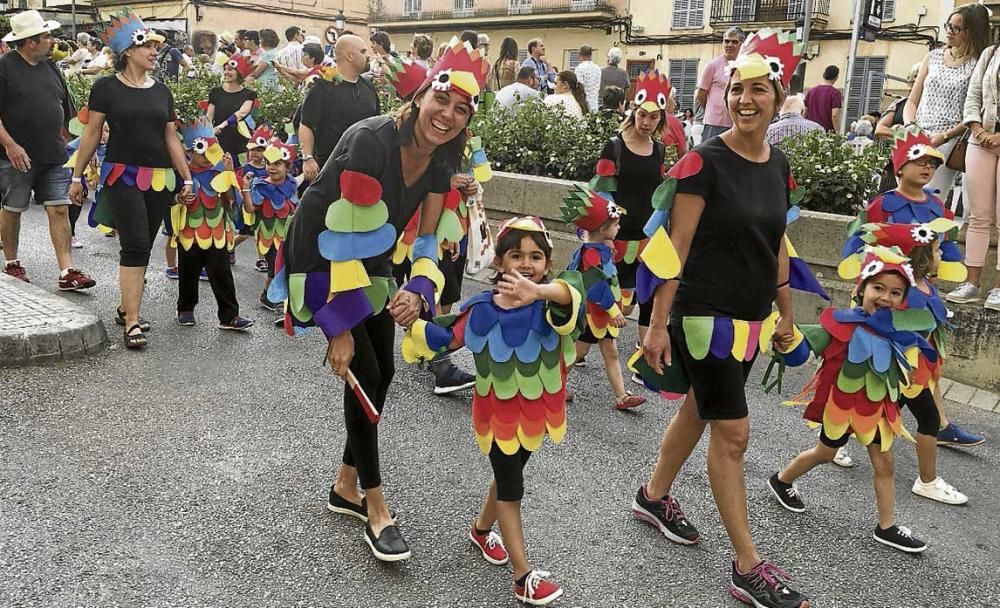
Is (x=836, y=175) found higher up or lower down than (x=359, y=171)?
lower down

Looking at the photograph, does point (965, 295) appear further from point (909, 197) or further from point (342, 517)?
point (342, 517)

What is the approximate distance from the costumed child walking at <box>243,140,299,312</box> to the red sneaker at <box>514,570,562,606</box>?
436 centimetres

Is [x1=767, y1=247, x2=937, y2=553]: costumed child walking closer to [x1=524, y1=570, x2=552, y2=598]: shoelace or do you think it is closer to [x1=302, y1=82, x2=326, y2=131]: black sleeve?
[x1=524, y1=570, x2=552, y2=598]: shoelace

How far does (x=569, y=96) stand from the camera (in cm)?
936

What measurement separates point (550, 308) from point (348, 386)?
859 mm

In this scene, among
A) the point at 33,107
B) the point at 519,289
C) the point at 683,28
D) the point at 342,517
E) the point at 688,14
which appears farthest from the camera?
the point at 683,28

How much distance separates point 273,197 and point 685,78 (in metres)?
24.5

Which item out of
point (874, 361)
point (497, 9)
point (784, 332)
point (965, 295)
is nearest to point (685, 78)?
point (497, 9)

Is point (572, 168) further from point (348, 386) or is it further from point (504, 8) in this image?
point (504, 8)

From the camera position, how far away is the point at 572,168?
8.62 m

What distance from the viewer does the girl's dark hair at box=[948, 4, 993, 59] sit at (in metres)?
6.27

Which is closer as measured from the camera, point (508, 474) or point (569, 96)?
point (508, 474)

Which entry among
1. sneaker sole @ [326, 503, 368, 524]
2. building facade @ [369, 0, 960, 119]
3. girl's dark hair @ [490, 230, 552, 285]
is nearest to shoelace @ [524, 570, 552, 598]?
sneaker sole @ [326, 503, 368, 524]

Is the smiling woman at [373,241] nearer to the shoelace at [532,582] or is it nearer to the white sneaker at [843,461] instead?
the shoelace at [532,582]
